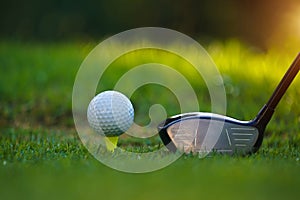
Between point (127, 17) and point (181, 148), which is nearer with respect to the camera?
point (181, 148)

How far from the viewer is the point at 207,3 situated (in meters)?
13.0

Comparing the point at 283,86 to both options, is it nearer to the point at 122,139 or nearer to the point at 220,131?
the point at 220,131

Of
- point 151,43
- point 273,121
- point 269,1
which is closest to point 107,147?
point 273,121

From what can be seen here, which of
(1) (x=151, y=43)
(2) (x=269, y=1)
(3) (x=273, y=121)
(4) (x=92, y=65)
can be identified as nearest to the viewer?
(3) (x=273, y=121)

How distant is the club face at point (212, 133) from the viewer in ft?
14.4

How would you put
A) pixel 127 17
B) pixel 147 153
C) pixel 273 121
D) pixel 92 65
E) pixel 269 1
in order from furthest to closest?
pixel 127 17 < pixel 269 1 < pixel 92 65 < pixel 273 121 < pixel 147 153

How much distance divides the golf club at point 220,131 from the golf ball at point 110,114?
28 centimetres

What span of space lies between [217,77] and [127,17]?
678 centimetres

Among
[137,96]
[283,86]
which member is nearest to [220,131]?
[283,86]

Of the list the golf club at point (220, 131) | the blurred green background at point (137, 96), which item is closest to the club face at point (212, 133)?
the golf club at point (220, 131)

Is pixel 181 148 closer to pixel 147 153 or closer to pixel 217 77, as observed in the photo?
pixel 147 153

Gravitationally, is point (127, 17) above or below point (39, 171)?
above

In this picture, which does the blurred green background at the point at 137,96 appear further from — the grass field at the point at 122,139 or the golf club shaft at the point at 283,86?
the golf club shaft at the point at 283,86

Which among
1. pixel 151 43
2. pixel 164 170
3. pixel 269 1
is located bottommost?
pixel 164 170
